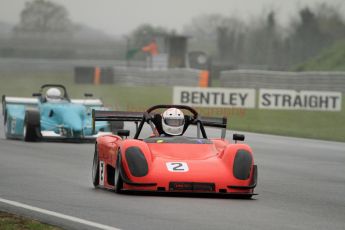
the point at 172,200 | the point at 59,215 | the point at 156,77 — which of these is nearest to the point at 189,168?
the point at 172,200

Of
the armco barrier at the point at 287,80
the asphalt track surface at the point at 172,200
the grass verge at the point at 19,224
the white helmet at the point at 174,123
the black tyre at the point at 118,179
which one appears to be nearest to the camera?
the grass verge at the point at 19,224

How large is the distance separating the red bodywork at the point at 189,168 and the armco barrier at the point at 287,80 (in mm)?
28327

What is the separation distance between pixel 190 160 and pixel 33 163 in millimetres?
4968

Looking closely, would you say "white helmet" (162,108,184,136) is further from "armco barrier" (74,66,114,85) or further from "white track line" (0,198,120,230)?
"armco barrier" (74,66,114,85)

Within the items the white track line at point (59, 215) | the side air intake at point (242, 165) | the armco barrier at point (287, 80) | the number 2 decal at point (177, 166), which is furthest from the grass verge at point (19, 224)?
the armco barrier at point (287, 80)

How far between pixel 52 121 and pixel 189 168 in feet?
34.1

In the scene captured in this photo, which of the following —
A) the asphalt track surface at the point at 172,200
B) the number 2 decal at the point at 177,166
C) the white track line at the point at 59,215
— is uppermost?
the number 2 decal at the point at 177,166

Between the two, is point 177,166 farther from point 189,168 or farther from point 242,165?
point 242,165

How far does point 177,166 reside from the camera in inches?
434

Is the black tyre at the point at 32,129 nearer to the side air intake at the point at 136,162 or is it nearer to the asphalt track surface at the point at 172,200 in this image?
the asphalt track surface at the point at 172,200

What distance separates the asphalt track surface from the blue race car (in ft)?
9.18

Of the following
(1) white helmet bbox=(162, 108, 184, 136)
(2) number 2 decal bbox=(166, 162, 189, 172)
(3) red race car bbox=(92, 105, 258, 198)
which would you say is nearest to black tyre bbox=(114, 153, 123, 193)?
(3) red race car bbox=(92, 105, 258, 198)

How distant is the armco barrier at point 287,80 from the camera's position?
3966cm

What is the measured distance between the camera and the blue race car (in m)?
20.7
